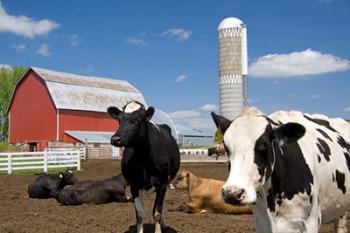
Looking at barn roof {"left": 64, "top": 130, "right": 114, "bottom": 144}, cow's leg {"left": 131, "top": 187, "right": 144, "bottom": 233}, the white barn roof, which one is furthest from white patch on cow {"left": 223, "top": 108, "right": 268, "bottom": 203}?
barn roof {"left": 64, "top": 130, "right": 114, "bottom": 144}

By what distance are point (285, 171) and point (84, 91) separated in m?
50.2

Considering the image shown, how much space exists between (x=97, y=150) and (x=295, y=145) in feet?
131

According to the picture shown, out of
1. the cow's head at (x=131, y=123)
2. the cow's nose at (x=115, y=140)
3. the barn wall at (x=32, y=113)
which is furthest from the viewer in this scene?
the barn wall at (x=32, y=113)

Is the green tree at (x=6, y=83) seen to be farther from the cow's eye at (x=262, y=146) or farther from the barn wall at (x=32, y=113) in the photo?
the cow's eye at (x=262, y=146)

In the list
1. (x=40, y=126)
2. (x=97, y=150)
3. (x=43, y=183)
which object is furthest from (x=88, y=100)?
(x=43, y=183)

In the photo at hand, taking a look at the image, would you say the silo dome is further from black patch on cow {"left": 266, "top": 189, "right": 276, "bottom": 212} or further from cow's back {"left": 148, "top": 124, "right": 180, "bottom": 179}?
black patch on cow {"left": 266, "top": 189, "right": 276, "bottom": 212}

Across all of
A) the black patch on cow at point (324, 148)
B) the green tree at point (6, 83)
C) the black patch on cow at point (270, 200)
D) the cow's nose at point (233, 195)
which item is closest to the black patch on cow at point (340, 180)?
the black patch on cow at point (324, 148)

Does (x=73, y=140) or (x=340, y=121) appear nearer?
(x=340, y=121)

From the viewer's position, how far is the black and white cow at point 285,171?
12.7 ft

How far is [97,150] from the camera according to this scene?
43688 millimetres

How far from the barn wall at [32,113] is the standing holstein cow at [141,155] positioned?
40.2m

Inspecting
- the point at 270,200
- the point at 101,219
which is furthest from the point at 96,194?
the point at 270,200

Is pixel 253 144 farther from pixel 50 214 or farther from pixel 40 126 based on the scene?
pixel 40 126

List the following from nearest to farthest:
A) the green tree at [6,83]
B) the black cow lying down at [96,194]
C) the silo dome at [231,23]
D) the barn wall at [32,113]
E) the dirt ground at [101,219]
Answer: the dirt ground at [101,219] → the black cow lying down at [96,194] → the silo dome at [231,23] → the barn wall at [32,113] → the green tree at [6,83]
